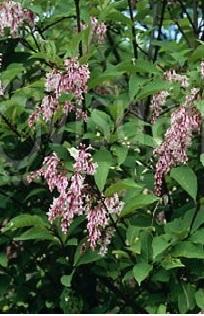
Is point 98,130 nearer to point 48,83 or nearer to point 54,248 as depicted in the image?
point 48,83

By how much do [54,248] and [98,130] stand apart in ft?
2.11

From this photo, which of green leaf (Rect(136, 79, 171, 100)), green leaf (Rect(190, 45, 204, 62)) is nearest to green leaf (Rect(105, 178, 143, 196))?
green leaf (Rect(136, 79, 171, 100))

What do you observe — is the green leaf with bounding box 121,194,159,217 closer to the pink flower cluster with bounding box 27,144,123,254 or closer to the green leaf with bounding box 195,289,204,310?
the pink flower cluster with bounding box 27,144,123,254

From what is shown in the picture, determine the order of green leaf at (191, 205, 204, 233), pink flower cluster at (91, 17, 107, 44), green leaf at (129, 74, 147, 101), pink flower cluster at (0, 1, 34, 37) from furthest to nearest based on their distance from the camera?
1. pink flower cluster at (91, 17, 107, 44)
2. pink flower cluster at (0, 1, 34, 37)
3. green leaf at (129, 74, 147, 101)
4. green leaf at (191, 205, 204, 233)

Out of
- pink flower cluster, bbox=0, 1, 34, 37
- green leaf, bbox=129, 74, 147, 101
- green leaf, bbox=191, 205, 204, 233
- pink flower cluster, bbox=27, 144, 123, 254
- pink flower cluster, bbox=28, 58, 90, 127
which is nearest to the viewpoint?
pink flower cluster, bbox=27, 144, 123, 254

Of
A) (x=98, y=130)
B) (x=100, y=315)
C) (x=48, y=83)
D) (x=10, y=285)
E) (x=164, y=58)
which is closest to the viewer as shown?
(x=48, y=83)

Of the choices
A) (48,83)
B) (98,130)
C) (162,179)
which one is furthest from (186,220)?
(48,83)

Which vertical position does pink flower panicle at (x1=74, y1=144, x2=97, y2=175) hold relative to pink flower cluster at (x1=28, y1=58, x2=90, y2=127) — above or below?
below

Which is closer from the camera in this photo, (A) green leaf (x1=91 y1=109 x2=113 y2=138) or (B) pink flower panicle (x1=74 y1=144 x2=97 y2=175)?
(B) pink flower panicle (x1=74 y1=144 x2=97 y2=175)

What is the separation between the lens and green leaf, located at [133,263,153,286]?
2535 millimetres

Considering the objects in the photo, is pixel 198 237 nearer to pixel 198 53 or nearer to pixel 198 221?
pixel 198 221

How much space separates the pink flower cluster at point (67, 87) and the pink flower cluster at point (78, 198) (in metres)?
0.21

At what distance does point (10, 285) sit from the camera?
340cm

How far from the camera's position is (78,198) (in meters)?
2.45
